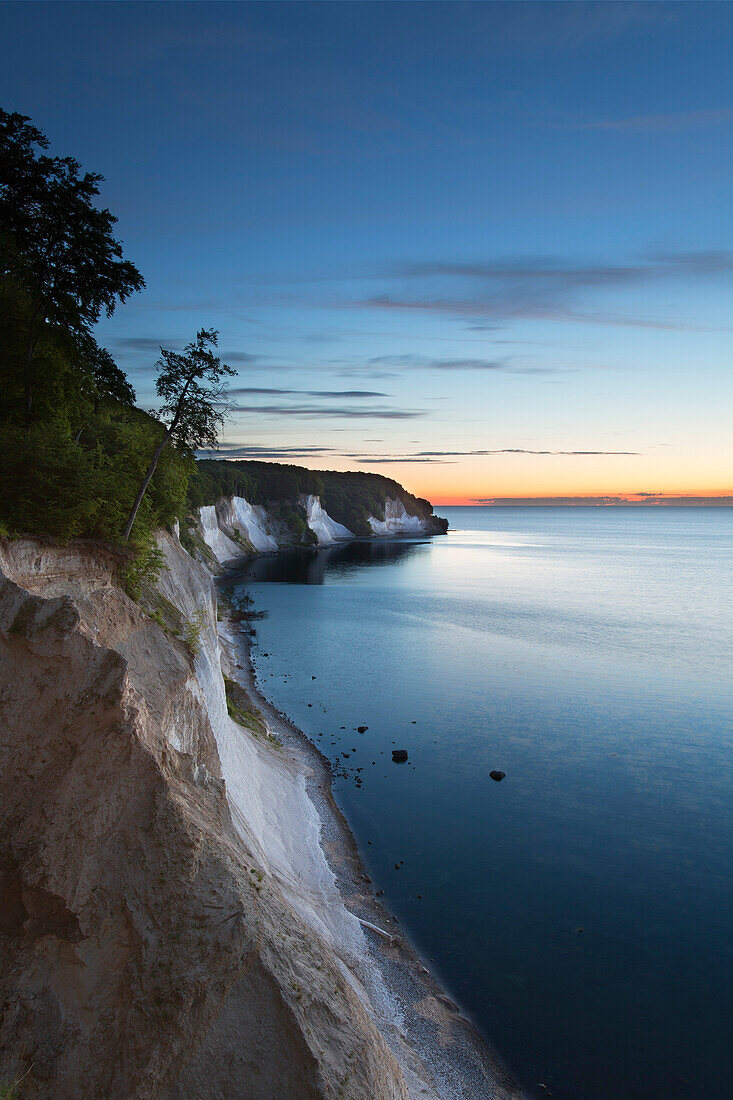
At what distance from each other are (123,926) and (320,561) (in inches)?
4221

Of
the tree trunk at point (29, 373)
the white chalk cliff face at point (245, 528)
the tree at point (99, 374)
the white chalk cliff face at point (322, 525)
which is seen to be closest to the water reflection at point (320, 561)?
the white chalk cliff face at point (245, 528)

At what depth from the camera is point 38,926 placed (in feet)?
29.6

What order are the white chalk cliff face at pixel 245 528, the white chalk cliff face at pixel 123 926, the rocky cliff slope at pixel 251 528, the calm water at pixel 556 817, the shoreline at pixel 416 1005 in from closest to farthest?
the white chalk cliff face at pixel 123 926 → the shoreline at pixel 416 1005 → the calm water at pixel 556 817 → the rocky cliff slope at pixel 251 528 → the white chalk cliff face at pixel 245 528

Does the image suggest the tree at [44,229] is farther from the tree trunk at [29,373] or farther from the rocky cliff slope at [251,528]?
the rocky cliff slope at [251,528]

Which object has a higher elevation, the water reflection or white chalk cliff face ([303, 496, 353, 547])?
white chalk cliff face ([303, 496, 353, 547])

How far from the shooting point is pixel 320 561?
11612cm

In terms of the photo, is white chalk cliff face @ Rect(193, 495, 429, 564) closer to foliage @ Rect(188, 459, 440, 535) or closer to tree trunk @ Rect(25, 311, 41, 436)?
foliage @ Rect(188, 459, 440, 535)

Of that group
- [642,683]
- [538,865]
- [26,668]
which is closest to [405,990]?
[538,865]

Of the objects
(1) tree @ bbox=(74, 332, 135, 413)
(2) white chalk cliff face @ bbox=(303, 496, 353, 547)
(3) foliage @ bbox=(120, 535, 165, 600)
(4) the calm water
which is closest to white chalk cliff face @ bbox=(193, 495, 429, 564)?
(2) white chalk cliff face @ bbox=(303, 496, 353, 547)

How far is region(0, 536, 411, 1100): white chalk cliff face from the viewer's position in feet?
28.0

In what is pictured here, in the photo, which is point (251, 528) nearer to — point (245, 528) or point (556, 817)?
point (245, 528)

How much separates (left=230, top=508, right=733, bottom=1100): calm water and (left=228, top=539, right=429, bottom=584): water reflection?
3033cm

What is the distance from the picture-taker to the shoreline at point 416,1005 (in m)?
12.5

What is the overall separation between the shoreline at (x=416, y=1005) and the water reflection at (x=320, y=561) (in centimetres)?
6664
